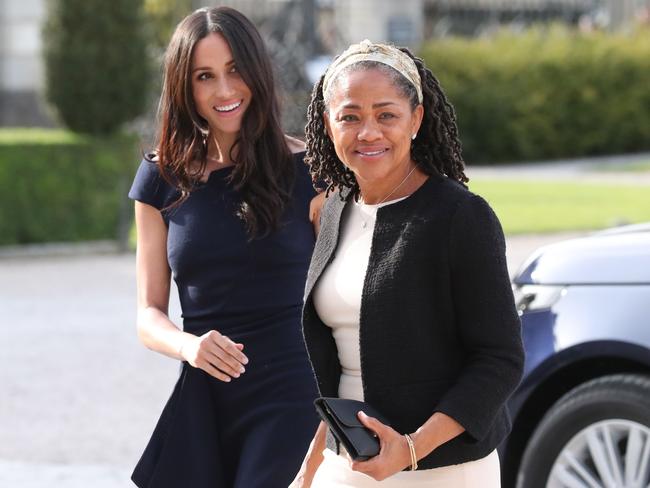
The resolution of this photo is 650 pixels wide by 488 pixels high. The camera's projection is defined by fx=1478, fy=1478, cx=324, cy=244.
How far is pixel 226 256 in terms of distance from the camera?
370 cm

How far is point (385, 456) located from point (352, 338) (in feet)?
0.97

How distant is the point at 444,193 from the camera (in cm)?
273

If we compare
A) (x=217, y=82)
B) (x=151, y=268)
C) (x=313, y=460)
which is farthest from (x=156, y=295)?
(x=313, y=460)

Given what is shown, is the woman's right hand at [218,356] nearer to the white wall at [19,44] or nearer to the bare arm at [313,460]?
the bare arm at [313,460]

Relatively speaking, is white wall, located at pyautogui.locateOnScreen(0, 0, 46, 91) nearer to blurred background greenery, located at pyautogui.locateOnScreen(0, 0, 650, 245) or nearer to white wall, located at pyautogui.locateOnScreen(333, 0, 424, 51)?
blurred background greenery, located at pyautogui.locateOnScreen(0, 0, 650, 245)

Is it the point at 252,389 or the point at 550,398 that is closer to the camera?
the point at 252,389

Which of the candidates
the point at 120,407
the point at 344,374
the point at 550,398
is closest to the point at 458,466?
the point at 344,374

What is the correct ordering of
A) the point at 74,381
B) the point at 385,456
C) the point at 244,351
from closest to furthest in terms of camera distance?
the point at 385,456 → the point at 244,351 → the point at 74,381

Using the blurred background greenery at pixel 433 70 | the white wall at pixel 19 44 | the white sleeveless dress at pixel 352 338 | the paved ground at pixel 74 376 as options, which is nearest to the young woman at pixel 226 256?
the blurred background greenery at pixel 433 70

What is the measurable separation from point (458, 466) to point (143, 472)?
1.16 metres

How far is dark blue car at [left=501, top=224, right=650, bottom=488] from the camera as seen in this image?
4477 mm

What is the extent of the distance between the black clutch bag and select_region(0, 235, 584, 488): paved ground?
377 cm

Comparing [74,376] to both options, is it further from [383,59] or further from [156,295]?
[383,59]

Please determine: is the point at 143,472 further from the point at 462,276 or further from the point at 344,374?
the point at 462,276
